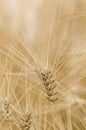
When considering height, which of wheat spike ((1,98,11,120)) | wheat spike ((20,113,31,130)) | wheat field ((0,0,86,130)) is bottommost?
wheat spike ((20,113,31,130))

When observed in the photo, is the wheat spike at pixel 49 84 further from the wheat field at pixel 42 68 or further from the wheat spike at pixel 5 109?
the wheat spike at pixel 5 109

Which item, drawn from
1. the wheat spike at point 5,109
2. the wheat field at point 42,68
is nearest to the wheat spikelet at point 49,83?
the wheat field at point 42,68

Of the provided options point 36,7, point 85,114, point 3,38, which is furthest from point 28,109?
point 36,7

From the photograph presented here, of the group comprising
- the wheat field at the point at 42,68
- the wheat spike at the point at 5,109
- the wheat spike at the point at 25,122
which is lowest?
the wheat spike at the point at 25,122

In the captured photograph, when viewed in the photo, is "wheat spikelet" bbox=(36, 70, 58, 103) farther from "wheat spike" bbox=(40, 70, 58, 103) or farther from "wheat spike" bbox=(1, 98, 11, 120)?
"wheat spike" bbox=(1, 98, 11, 120)

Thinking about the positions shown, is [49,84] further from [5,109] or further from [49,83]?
[5,109]

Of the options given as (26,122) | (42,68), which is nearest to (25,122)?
(26,122)

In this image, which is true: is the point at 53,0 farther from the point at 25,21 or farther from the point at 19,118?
the point at 19,118

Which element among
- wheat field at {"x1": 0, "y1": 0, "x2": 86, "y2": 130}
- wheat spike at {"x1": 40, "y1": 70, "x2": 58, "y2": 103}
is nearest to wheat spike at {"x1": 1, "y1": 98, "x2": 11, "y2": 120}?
wheat field at {"x1": 0, "y1": 0, "x2": 86, "y2": 130}

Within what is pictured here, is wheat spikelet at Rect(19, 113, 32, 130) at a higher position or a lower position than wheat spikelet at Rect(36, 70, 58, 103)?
lower
